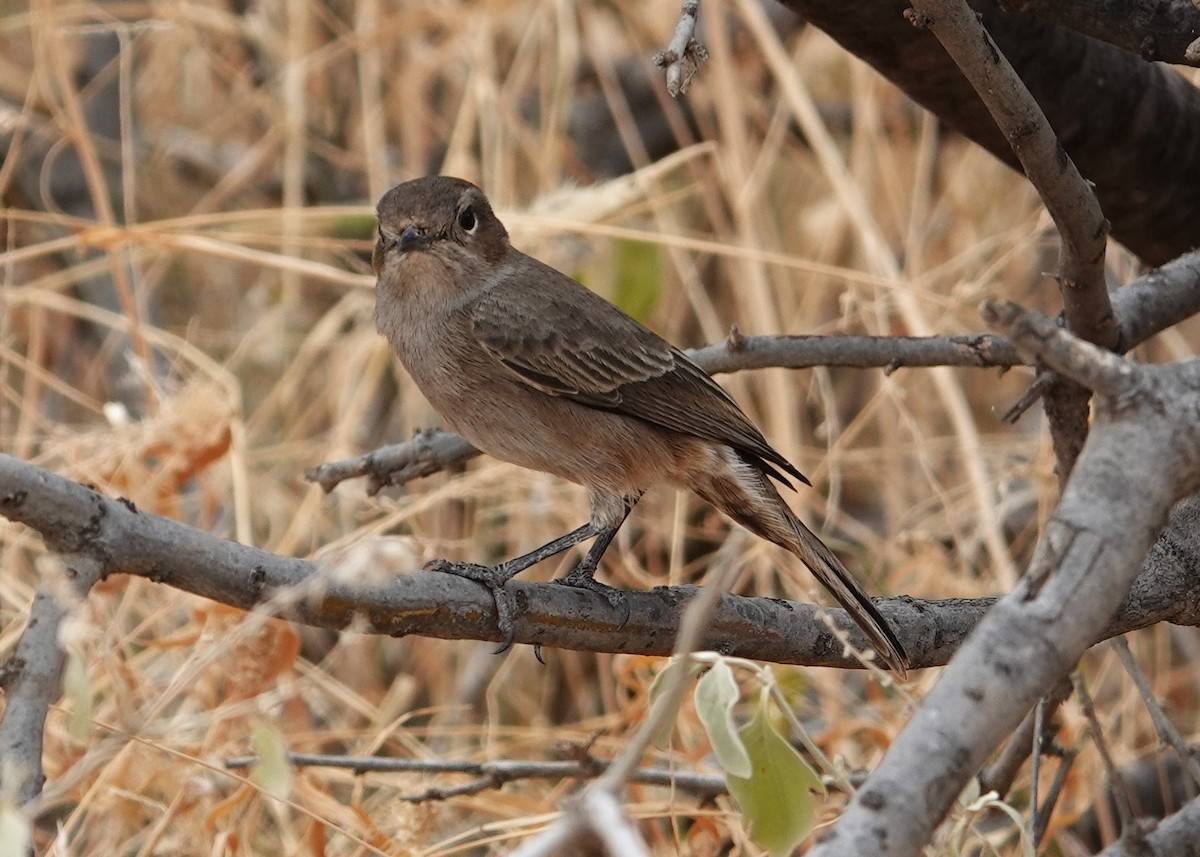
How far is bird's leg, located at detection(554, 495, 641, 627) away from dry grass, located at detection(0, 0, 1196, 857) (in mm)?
317

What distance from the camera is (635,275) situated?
478 centimetres

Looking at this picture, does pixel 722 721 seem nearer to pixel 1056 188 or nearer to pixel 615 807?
pixel 615 807

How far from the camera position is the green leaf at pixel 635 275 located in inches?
188

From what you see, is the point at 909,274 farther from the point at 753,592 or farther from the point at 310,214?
the point at 310,214

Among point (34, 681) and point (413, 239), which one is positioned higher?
point (413, 239)

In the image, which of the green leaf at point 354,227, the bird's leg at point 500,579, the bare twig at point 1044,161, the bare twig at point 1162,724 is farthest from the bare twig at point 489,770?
the green leaf at point 354,227

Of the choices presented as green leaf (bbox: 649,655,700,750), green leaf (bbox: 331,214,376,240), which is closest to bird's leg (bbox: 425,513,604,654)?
green leaf (bbox: 649,655,700,750)

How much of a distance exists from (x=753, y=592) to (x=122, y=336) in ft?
8.83

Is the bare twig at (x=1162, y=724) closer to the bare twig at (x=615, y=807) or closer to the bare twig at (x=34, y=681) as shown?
the bare twig at (x=615, y=807)

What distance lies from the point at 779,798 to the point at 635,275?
2.70 metres

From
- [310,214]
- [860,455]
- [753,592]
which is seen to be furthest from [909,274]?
[310,214]

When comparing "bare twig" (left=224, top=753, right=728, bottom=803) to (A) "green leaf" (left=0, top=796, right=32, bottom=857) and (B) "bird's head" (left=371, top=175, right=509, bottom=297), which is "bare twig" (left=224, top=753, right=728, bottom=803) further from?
(A) "green leaf" (left=0, top=796, right=32, bottom=857)

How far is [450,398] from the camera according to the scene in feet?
11.8

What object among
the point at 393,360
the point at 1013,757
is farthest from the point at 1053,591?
the point at 393,360
